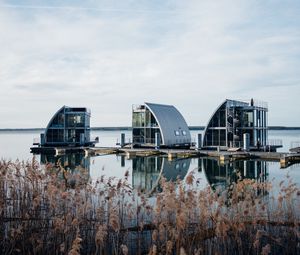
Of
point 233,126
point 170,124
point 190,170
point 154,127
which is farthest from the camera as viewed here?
point 170,124

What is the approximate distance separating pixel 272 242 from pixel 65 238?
5.24 meters

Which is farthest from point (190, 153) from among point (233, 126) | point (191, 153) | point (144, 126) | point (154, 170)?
point (144, 126)

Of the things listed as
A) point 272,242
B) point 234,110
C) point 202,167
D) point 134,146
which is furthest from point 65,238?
point 134,146

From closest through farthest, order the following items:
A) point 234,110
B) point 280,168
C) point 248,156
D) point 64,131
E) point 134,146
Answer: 1. point 280,168
2. point 248,156
3. point 234,110
4. point 134,146
5. point 64,131

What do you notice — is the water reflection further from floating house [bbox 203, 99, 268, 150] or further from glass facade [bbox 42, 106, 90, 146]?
glass facade [bbox 42, 106, 90, 146]

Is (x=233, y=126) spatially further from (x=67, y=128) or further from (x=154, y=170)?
(x=67, y=128)

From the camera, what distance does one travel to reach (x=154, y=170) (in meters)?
35.3

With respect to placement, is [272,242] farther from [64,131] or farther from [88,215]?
[64,131]

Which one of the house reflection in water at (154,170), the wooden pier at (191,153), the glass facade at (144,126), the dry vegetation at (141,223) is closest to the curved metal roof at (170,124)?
the glass facade at (144,126)

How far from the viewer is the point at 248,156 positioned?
4128 centimetres

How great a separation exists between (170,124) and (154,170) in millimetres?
20487

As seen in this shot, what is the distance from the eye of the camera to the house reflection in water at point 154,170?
28406mm

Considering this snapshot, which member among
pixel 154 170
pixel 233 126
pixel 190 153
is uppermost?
pixel 233 126

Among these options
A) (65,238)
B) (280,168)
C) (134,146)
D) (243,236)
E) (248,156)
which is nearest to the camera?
(65,238)
